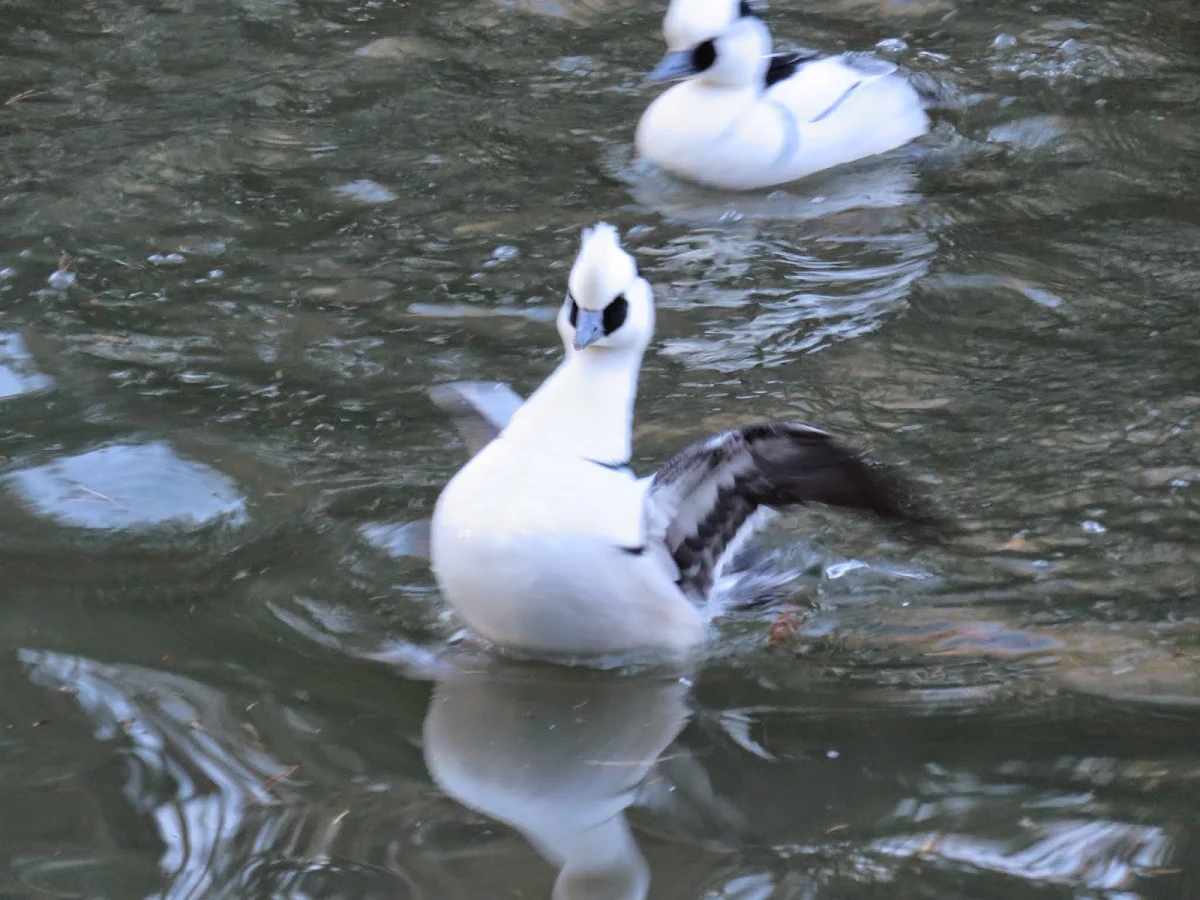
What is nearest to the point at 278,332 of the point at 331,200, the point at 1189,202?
the point at 331,200

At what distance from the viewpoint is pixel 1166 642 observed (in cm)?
423

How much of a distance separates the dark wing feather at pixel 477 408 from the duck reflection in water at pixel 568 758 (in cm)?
87

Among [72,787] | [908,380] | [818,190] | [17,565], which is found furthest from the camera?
[818,190]

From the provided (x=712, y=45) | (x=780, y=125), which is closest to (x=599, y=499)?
(x=780, y=125)

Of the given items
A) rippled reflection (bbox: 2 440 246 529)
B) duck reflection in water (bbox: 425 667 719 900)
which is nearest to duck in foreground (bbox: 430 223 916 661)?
duck reflection in water (bbox: 425 667 719 900)

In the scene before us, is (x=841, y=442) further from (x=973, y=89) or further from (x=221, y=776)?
(x=973, y=89)

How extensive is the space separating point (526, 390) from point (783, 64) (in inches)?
131

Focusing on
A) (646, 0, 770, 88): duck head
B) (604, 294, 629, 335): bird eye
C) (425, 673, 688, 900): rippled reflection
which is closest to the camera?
(425, 673, 688, 900): rippled reflection

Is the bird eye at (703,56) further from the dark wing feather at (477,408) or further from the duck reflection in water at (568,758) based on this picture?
the duck reflection in water at (568,758)

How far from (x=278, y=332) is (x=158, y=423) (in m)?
0.86

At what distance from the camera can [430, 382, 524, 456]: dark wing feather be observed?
491cm

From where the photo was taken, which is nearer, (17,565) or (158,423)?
(17,565)

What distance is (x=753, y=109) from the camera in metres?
8.00

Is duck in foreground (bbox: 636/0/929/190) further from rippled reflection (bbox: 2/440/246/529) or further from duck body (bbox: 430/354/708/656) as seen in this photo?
duck body (bbox: 430/354/708/656)
